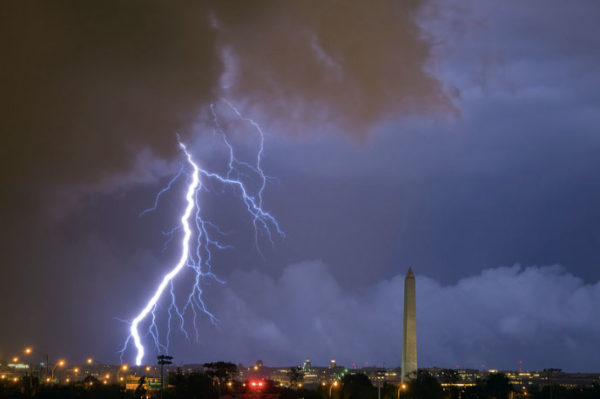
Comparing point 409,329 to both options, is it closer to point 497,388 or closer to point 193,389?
point 497,388

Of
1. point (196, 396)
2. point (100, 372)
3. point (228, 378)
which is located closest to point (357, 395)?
point (196, 396)

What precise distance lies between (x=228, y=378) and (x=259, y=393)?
6092cm

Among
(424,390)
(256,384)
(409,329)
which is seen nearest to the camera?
(256,384)

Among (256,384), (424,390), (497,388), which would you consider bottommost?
(497,388)

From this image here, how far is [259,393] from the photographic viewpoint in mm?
45469

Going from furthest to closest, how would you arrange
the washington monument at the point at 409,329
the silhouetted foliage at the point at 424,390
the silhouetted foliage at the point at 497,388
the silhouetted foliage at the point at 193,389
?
1. the washington monument at the point at 409,329
2. the silhouetted foliage at the point at 497,388
3. the silhouetted foliage at the point at 424,390
4. the silhouetted foliage at the point at 193,389

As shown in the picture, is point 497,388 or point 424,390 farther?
point 497,388

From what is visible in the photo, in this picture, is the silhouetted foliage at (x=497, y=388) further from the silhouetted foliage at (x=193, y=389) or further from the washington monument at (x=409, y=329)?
the silhouetted foliage at (x=193, y=389)

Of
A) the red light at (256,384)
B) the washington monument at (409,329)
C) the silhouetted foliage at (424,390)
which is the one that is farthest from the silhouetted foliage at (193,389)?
the washington monument at (409,329)

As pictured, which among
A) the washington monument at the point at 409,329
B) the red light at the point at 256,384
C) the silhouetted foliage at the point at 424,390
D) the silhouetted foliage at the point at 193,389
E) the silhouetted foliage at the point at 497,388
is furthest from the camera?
the washington monument at the point at 409,329

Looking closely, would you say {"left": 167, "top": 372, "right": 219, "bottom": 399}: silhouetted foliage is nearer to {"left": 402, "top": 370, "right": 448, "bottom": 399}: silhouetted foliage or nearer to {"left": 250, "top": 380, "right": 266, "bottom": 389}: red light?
{"left": 250, "top": 380, "right": 266, "bottom": 389}: red light

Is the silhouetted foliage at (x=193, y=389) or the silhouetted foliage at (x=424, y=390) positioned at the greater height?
the silhouetted foliage at (x=193, y=389)

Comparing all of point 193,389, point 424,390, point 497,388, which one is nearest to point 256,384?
point 193,389

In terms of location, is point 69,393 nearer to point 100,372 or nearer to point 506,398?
point 506,398
